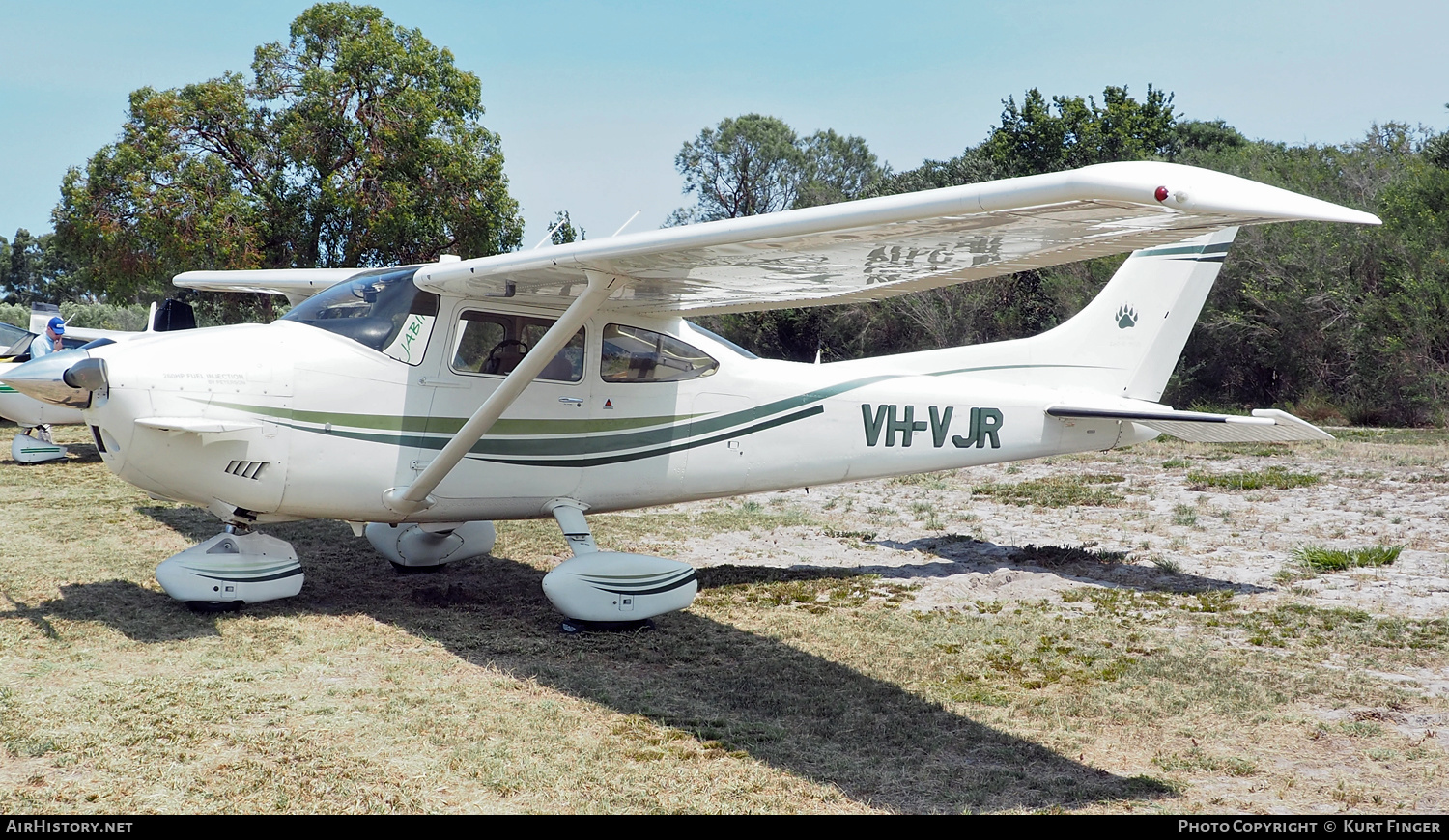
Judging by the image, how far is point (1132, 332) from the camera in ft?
28.6

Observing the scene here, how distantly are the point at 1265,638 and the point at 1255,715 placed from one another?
5.13ft

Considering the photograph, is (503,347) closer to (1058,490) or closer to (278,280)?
(278,280)

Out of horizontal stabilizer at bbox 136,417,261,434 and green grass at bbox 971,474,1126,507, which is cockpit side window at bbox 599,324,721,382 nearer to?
horizontal stabilizer at bbox 136,417,261,434

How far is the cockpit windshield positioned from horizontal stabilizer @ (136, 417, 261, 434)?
81 centimetres

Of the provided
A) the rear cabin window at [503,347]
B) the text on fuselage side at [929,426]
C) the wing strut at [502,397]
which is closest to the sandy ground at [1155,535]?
the text on fuselage side at [929,426]

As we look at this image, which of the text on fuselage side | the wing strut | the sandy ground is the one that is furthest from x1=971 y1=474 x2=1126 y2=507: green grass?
the wing strut

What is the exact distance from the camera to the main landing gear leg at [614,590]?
20.6 feet

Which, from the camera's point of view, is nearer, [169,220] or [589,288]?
[589,288]

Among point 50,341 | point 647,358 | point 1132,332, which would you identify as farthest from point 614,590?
point 50,341

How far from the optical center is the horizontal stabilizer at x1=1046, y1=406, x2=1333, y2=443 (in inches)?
291

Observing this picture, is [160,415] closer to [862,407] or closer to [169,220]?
[862,407]

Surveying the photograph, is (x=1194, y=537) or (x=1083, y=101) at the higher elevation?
(x=1083, y=101)

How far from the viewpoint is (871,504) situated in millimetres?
11898
